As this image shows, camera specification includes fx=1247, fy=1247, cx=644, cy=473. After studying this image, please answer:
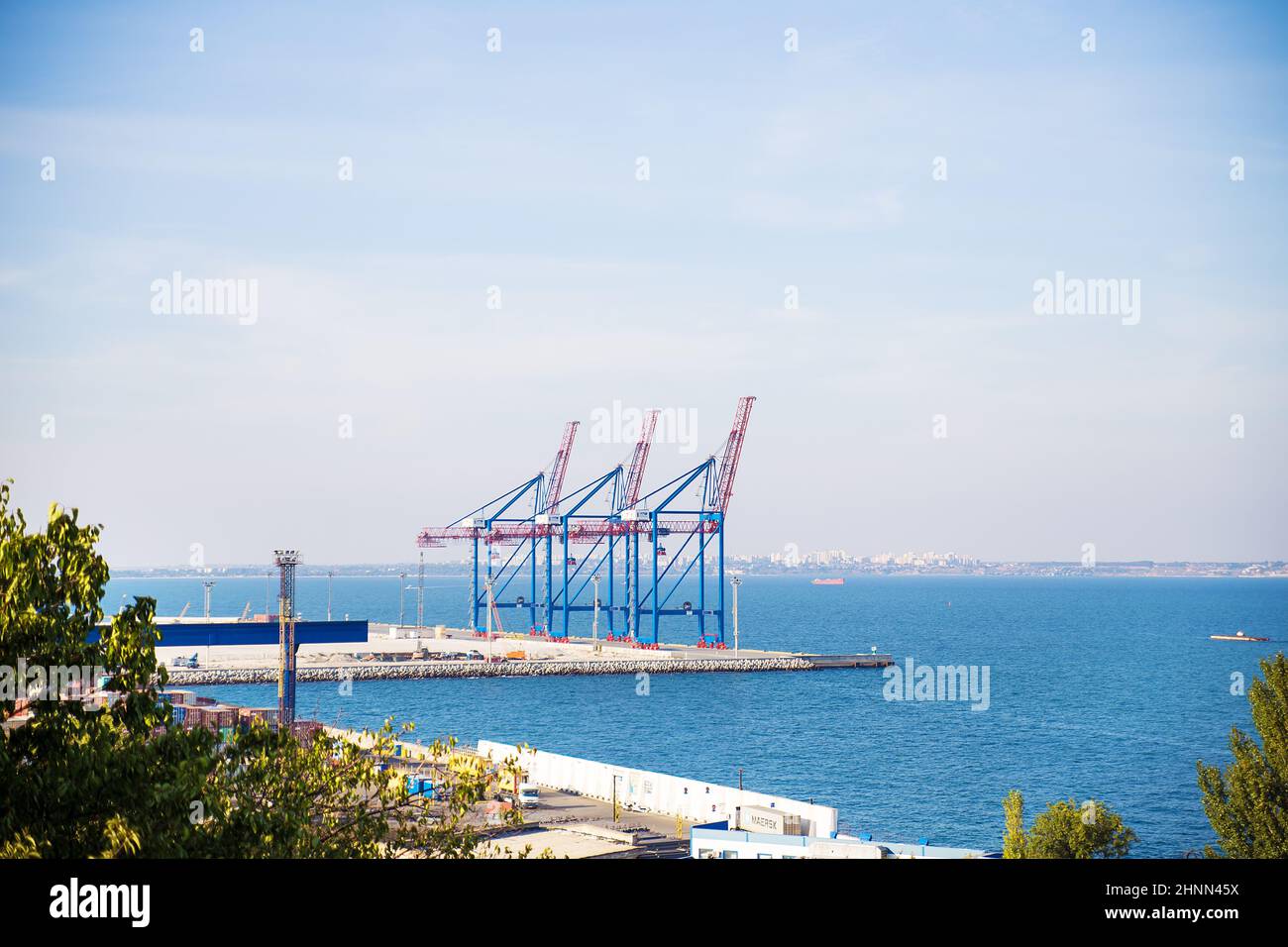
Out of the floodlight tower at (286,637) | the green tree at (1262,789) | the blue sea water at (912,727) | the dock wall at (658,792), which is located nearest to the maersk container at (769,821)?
the dock wall at (658,792)

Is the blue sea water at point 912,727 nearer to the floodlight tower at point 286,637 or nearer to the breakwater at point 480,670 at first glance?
the breakwater at point 480,670

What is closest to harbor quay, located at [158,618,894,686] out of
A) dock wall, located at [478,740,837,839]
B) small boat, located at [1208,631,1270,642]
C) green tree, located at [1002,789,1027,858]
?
dock wall, located at [478,740,837,839]

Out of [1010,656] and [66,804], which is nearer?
[66,804]

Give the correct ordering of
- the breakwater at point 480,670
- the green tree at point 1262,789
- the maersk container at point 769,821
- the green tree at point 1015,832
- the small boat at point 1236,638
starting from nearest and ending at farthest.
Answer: the green tree at point 1262,789 → the green tree at point 1015,832 → the maersk container at point 769,821 → the breakwater at point 480,670 → the small boat at point 1236,638

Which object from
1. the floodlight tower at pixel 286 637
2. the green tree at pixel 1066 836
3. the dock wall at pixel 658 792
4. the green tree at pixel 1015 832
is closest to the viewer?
the green tree at pixel 1066 836
